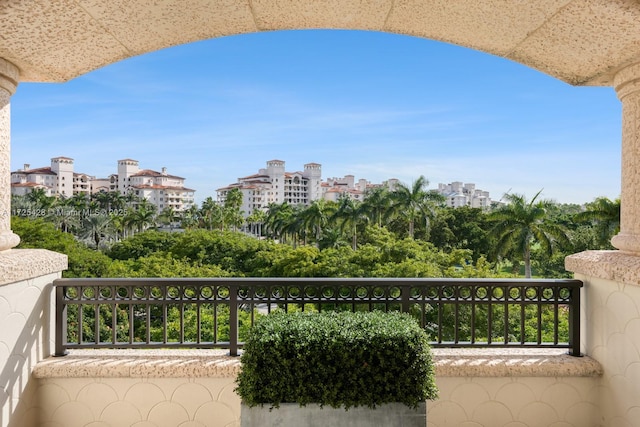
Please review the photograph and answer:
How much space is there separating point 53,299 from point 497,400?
3.24 m

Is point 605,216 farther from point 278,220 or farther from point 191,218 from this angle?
point 191,218

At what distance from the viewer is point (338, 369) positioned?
2.48m

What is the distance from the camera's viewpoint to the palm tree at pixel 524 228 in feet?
117

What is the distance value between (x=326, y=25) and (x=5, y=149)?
2.26 metres

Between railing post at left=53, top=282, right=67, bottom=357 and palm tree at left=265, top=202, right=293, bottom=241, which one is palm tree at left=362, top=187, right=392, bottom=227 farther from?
railing post at left=53, top=282, right=67, bottom=357

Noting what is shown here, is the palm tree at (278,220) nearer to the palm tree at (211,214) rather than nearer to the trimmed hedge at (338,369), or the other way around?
the palm tree at (211,214)

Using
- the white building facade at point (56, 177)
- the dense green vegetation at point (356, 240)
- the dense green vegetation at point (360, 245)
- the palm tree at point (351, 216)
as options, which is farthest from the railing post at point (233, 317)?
the white building facade at point (56, 177)

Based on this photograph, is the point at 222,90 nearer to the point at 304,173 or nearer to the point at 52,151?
the point at 304,173

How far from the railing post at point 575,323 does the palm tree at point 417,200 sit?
46094 millimetres

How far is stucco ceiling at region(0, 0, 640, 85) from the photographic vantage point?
255cm

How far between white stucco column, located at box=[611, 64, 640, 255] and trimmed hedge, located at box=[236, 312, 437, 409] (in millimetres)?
1603

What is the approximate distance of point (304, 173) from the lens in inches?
4660

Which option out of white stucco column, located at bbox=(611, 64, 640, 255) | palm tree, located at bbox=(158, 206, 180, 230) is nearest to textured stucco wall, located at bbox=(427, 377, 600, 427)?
white stucco column, located at bbox=(611, 64, 640, 255)

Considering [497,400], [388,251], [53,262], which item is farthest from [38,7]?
[388,251]
